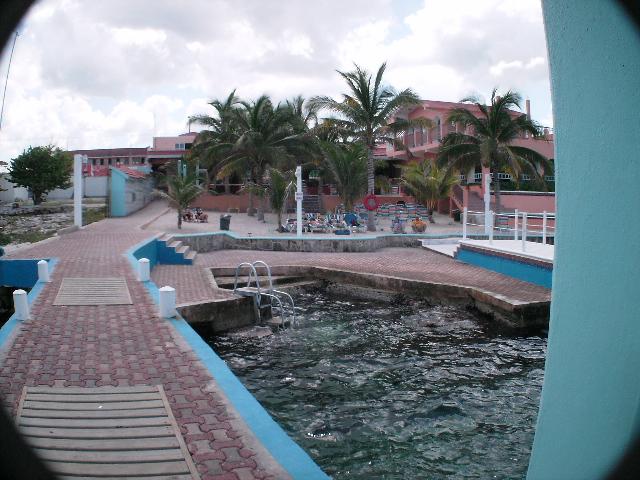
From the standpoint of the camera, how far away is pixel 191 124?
3325 cm

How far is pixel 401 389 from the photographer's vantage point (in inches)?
317

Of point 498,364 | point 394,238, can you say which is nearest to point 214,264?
point 394,238

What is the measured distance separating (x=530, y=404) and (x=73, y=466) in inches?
231

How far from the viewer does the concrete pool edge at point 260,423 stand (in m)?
3.91

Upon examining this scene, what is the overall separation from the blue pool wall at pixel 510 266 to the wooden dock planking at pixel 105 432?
1005 cm

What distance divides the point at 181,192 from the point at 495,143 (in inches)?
538

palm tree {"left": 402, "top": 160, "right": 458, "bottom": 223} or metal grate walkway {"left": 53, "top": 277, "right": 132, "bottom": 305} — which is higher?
palm tree {"left": 402, "top": 160, "right": 458, "bottom": 223}

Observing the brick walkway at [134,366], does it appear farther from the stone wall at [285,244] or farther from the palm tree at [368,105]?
the palm tree at [368,105]

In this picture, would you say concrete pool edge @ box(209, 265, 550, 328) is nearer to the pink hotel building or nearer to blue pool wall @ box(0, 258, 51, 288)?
blue pool wall @ box(0, 258, 51, 288)

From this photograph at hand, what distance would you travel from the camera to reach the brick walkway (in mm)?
4145

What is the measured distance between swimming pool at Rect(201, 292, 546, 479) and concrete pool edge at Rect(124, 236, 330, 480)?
1.15 m

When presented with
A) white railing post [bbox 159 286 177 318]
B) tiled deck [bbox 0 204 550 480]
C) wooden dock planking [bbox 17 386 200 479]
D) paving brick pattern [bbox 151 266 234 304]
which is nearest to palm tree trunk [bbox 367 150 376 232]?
tiled deck [bbox 0 204 550 480]

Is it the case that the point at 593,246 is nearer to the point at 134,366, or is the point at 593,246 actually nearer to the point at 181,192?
the point at 134,366

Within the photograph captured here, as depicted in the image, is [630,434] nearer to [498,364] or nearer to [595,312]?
[595,312]
